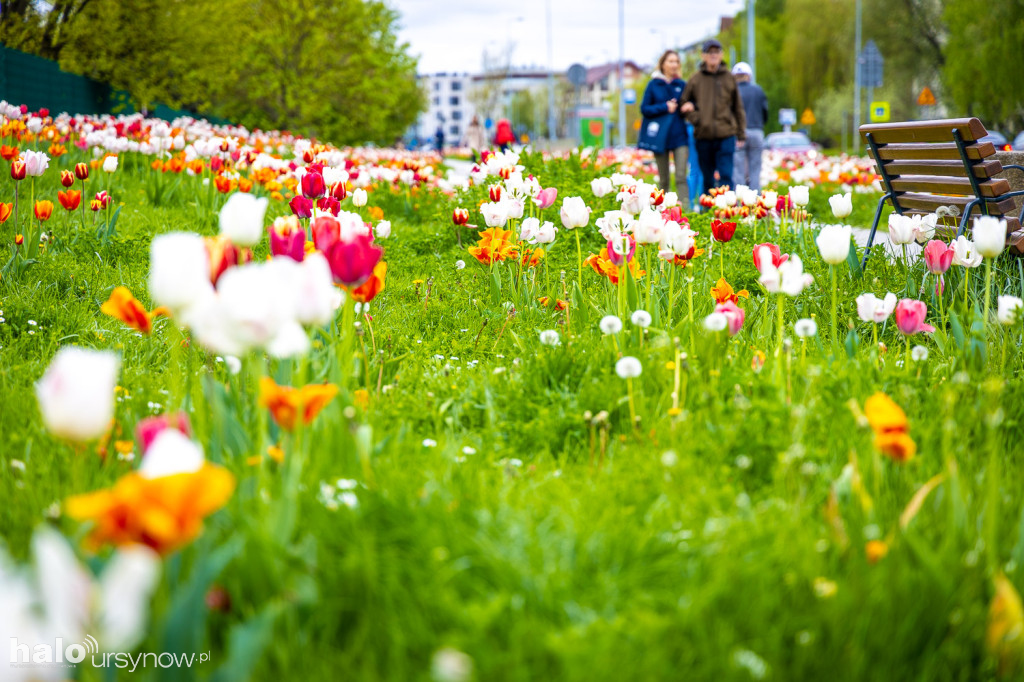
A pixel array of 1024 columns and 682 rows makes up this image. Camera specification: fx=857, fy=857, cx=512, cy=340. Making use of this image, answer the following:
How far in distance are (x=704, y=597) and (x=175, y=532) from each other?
33.1 inches

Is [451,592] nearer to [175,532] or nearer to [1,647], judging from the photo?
[175,532]

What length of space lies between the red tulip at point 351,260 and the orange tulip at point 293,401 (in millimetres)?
384

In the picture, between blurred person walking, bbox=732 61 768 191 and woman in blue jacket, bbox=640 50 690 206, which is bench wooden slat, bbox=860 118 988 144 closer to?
woman in blue jacket, bbox=640 50 690 206

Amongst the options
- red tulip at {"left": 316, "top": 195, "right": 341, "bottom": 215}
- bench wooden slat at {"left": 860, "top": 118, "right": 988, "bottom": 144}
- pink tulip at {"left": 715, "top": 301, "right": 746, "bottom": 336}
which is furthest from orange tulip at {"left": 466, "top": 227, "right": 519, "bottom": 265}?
bench wooden slat at {"left": 860, "top": 118, "right": 988, "bottom": 144}

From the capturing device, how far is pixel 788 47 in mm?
40188

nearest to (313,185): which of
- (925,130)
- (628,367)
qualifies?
(628,367)

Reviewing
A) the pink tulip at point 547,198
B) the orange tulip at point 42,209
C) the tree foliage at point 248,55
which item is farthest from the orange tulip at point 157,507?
the tree foliage at point 248,55

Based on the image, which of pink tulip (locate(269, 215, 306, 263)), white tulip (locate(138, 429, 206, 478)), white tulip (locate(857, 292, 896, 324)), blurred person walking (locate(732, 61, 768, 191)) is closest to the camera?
white tulip (locate(138, 429, 206, 478))

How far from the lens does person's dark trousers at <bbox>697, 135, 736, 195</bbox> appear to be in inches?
336

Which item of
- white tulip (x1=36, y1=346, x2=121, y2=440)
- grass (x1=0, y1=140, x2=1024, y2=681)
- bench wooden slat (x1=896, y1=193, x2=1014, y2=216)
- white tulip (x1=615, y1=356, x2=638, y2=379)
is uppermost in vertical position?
bench wooden slat (x1=896, y1=193, x2=1014, y2=216)

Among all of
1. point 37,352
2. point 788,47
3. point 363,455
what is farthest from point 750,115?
point 788,47

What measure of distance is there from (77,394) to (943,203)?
4501 millimetres

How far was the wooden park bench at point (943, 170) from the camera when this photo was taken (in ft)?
13.1

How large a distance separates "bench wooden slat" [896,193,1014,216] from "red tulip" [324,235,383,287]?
3.32 metres
